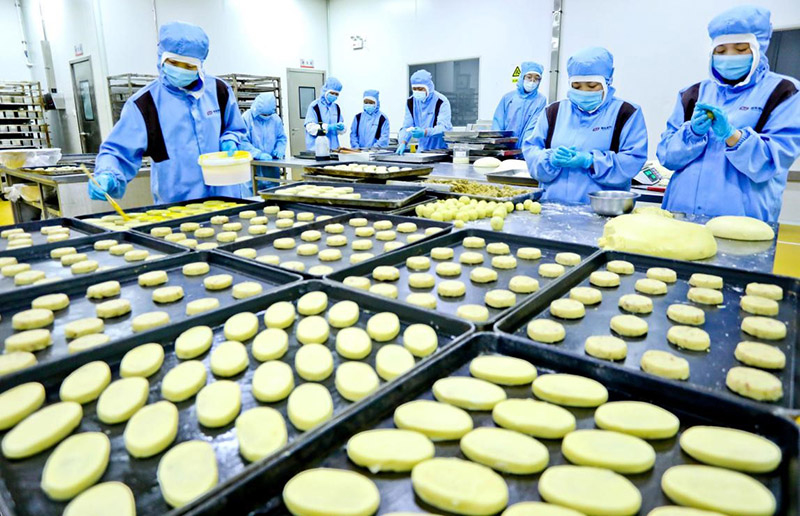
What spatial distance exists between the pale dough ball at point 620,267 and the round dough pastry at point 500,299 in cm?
42

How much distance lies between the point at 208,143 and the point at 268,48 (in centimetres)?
709

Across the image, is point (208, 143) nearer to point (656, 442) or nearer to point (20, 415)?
point (20, 415)

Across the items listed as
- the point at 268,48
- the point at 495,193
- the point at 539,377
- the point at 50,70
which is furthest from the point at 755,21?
the point at 50,70

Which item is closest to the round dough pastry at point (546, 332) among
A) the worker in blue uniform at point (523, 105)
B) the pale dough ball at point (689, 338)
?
the pale dough ball at point (689, 338)

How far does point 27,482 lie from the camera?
741 millimetres

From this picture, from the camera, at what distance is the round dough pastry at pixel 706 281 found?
4.63ft

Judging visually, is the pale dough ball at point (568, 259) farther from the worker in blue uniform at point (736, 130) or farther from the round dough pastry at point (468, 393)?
the worker in blue uniform at point (736, 130)

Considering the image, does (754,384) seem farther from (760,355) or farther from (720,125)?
(720,125)

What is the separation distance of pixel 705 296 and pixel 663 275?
0.19 metres

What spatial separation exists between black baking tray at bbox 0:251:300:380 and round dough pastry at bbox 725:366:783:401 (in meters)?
1.15

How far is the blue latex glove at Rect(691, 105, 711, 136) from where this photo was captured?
2.31 meters

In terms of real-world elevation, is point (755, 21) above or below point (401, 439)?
above

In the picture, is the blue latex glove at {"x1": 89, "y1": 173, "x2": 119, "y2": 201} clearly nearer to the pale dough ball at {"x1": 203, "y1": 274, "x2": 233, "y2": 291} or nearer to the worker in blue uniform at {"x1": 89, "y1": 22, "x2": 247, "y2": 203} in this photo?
the worker in blue uniform at {"x1": 89, "y1": 22, "x2": 247, "y2": 203}

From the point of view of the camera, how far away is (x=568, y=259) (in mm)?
1690
